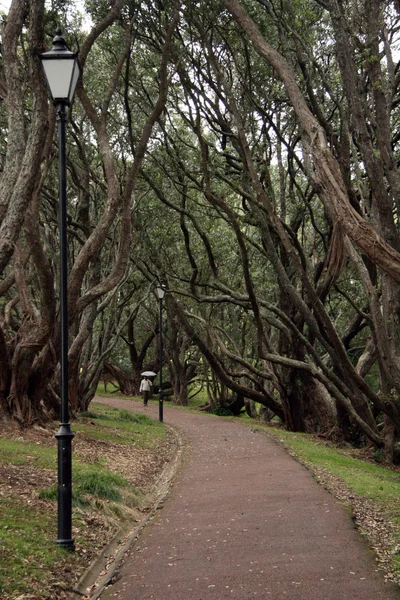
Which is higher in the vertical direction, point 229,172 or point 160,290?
point 229,172

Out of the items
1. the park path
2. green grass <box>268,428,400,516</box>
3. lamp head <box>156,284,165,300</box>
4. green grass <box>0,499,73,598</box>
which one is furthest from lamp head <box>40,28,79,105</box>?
lamp head <box>156,284,165,300</box>

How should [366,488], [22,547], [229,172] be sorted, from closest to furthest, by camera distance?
[22,547] < [366,488] < [229,172]

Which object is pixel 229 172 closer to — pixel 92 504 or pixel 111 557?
pixel 92 504

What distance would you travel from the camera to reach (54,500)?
845 cm

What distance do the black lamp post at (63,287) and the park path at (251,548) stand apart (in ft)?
2.49

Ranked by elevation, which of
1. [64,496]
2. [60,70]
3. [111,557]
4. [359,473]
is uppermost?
[60,70]

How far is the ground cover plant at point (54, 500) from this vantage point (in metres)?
5.90

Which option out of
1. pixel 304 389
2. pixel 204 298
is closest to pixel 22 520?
pixel 204 298

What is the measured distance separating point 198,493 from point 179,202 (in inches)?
598

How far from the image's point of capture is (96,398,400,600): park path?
229 inches

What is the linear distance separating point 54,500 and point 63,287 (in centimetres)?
286

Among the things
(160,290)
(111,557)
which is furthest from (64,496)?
(160,290)

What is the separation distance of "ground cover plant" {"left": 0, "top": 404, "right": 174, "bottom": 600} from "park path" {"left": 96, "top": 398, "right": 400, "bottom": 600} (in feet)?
1.54

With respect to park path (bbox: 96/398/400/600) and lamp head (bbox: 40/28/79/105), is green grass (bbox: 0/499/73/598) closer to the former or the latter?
park path (bbox: 96/398/400/600)
